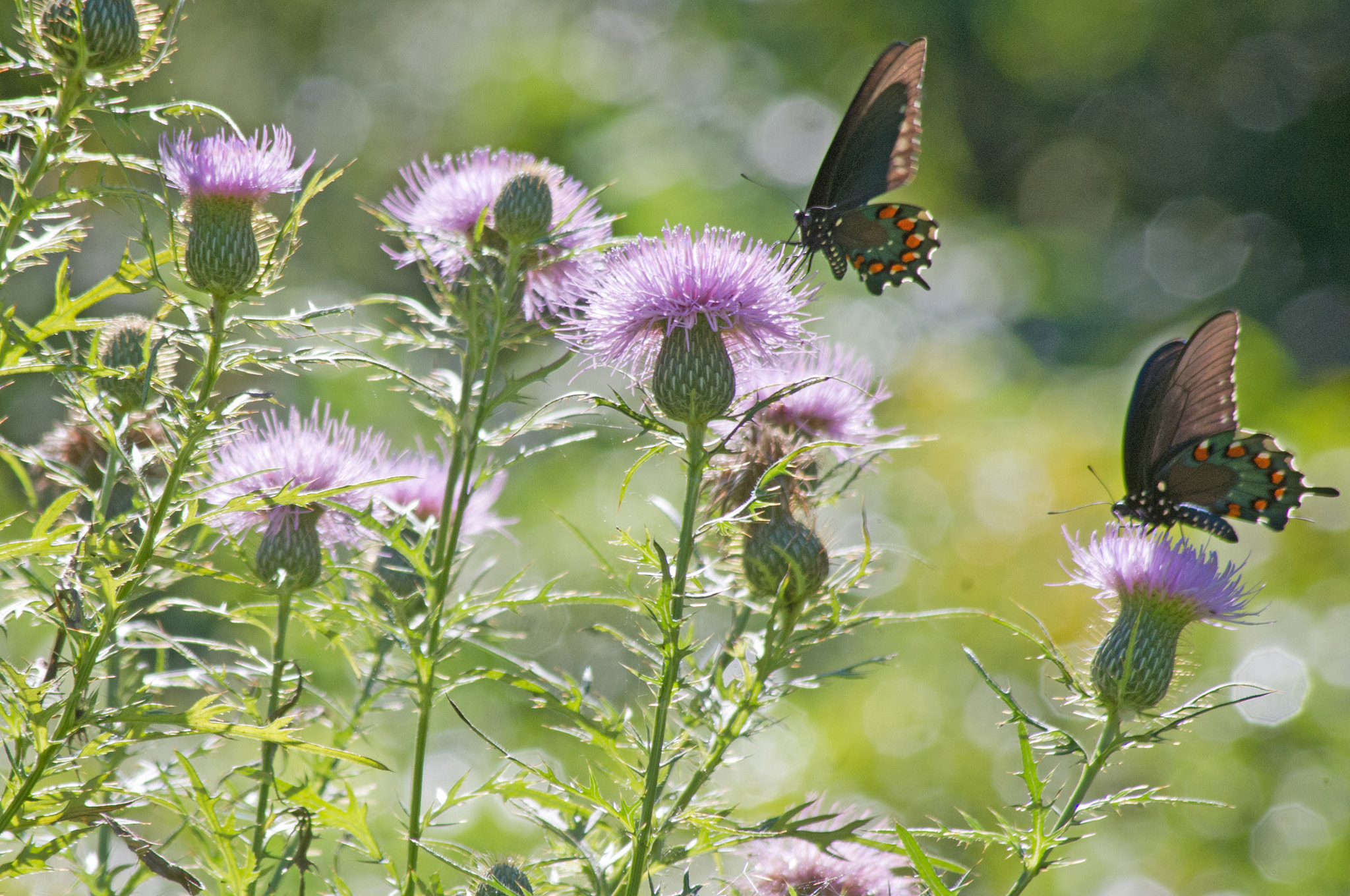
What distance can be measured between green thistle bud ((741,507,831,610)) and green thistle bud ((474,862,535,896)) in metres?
0.63

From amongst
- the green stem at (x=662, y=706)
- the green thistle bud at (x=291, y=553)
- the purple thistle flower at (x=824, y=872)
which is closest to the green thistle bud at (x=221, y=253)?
the green thistle bud at (x=291, y=553)

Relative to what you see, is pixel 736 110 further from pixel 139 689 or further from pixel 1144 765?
pixel 139 689

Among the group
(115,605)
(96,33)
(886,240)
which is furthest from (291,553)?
(886,240)

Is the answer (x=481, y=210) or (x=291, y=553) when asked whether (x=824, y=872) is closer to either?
(x=291, y=553)

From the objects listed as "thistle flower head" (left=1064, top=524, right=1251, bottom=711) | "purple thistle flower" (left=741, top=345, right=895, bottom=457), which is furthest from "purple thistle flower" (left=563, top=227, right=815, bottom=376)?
"thistle flower head" (left=1064, top=524, right=1251, bottom=711)

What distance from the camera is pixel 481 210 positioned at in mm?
2285

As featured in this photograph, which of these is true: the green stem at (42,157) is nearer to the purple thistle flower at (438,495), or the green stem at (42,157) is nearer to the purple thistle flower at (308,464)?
the purple thistle flower at (308,464)

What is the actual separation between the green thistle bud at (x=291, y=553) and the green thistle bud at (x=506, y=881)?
1.95ft

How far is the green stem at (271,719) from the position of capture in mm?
1716

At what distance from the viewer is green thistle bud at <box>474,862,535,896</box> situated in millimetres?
1630

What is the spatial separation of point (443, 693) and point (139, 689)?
1.45ft

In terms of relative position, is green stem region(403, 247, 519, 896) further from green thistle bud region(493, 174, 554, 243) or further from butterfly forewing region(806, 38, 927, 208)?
Result: butterfly forewing region(806, 38, 927, 208)

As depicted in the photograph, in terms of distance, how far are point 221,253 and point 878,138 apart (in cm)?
177

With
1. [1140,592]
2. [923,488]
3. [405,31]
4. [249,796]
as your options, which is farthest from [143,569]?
[405,31]
